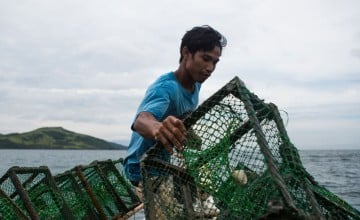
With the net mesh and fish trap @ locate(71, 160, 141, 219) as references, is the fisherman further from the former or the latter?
fish trap @ locate(71, 160, 141, 219)

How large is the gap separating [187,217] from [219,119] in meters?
0.73

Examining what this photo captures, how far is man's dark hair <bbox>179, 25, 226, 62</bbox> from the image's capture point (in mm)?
3518

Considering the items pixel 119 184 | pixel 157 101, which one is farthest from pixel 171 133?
pixel 119 184

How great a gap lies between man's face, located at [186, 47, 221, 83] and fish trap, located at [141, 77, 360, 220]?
80 centimetres

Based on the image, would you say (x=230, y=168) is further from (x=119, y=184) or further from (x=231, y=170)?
(x=119, y=184)

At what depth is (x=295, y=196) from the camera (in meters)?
2.72

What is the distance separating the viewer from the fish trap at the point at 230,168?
2605 millimetres

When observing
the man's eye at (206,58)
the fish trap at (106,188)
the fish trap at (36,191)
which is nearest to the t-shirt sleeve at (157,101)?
the man's eye at (206,58)

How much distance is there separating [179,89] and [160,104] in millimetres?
500

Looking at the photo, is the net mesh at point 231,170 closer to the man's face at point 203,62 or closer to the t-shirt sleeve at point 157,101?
the t-shirt sleeve at point 157,101

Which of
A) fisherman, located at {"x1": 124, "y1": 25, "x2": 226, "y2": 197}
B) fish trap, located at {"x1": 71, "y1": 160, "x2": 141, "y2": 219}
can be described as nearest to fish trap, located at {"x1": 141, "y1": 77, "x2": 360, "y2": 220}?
fisherman, located at {"x1": 124, "y1": 25, "x2": 226, "y2": 197}

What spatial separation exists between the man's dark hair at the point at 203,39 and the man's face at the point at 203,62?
0.12ft

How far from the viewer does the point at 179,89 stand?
12.1 feet

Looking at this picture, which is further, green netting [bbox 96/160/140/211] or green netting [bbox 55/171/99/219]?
green netting [bbox 96/160/140/211]
